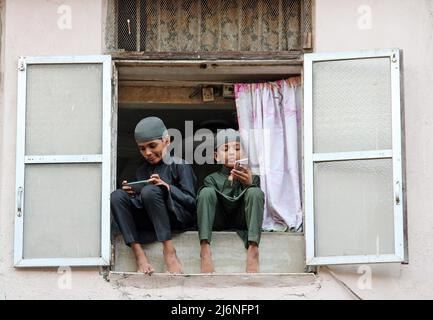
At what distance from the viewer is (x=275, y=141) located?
9.82 metres

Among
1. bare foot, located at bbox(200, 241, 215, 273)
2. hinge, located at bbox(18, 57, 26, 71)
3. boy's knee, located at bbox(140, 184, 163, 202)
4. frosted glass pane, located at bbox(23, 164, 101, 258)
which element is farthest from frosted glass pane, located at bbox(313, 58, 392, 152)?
hinge, located at bbox(18, 57, 26, 71)

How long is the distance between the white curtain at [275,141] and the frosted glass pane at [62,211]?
1.15 meters

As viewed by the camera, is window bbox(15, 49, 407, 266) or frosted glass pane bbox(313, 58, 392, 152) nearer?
window bbox(15, 49, 407, 266)

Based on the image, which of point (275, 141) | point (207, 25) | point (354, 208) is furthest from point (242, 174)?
point (207, 25)

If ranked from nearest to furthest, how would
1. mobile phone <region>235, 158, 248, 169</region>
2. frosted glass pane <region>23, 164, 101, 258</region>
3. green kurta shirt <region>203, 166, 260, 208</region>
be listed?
1. frosted glass pane <region>23, 164, 101, 258</region>
2. green kurta shirt <region>203, 166, 260, 208</region>
3. mobile phone <region>235, 158, 248, 169</region>

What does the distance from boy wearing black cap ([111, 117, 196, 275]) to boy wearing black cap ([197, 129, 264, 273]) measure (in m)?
0.15

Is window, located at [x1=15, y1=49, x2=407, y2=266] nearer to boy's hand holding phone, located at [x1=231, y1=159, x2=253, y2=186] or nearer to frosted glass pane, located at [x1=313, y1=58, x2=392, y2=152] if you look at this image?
frosted glass pane, located at [x1=313, y1=58, x2=392, y2=152]

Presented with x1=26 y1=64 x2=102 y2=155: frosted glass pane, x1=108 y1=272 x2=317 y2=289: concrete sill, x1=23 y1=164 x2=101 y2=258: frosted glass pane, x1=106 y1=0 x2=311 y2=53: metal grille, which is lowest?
x1=108 y1=272 x2=317 y2=289: concrete sill

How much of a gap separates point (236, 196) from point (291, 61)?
0.96 m

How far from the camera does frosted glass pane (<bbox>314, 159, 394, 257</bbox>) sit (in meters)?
9.08

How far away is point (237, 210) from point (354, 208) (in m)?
0.86

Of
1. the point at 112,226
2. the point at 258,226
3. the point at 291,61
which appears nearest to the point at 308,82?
the point at 291,61

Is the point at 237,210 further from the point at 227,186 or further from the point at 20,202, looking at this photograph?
the point at 20,202

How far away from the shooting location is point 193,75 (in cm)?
989
